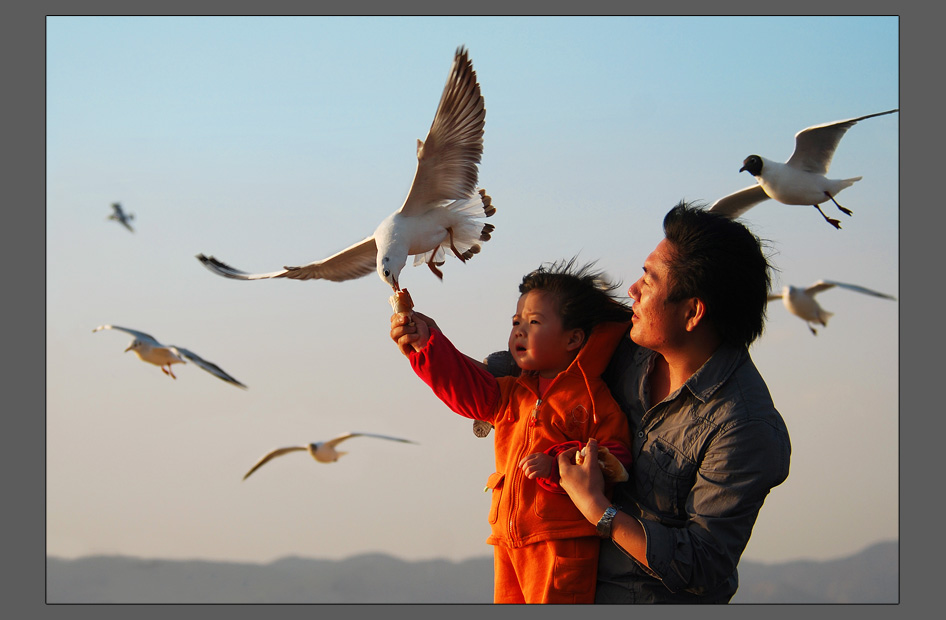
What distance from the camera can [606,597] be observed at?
1743mm

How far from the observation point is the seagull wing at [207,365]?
335 centimetres

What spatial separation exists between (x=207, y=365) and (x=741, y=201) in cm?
240

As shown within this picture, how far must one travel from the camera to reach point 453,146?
272 cm

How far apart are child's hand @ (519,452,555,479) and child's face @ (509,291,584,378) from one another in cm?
28

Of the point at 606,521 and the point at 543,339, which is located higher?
the point at 543,339

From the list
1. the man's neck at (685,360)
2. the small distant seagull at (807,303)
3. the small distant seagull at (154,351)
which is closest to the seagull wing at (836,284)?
the small distant seagull at (807,303)

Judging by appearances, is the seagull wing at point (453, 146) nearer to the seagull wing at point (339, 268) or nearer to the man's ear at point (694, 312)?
the seagull wing at point (339, 268)

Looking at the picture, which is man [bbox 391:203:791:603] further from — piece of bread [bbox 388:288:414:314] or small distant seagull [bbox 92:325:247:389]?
small distant seagull [bbox 92:325:247:389]

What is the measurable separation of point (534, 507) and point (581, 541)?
12 cm

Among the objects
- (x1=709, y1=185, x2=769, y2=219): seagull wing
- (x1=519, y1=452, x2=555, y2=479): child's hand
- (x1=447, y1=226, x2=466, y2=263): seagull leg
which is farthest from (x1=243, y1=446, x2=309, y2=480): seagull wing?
(x1=519, y1=452, x2=555, y2=479): child's hand

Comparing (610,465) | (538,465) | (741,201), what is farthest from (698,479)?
(741,201)

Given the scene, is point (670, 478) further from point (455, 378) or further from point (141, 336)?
point (141, 336)

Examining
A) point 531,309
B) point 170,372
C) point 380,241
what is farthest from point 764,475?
point 170,372

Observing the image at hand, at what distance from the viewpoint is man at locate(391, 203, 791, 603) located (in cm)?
157
